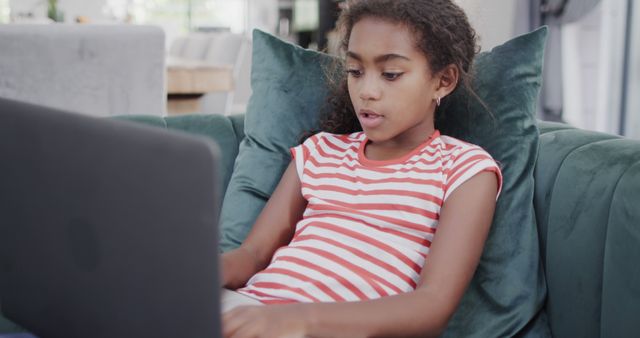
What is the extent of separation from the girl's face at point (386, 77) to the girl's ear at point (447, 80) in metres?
0.04

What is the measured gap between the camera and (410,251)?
1169 millimetres

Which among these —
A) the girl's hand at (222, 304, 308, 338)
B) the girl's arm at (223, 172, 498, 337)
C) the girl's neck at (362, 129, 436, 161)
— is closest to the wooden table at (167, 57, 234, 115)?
the girl's neck at (362, 129, 436, 161)

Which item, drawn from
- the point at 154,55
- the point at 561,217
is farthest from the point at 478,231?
the point at 154,55

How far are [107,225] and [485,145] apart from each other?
0.86m

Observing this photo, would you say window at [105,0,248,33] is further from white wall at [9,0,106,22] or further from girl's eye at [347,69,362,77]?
girl's eye at [347,69,362,77]

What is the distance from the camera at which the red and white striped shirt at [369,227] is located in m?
1.13

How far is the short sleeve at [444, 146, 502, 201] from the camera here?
3.73ft

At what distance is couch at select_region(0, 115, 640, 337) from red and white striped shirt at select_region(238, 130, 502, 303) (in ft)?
0.46

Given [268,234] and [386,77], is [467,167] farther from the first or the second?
[268,234]

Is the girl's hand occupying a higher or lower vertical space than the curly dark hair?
lower

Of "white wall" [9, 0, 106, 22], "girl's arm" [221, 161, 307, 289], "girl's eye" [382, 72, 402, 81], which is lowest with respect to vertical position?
"girl's arm" [221, 161, 307, 289]

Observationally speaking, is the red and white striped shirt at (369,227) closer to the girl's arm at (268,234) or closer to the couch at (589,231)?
the girl's arm at (268,234)

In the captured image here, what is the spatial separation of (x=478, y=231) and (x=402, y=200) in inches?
5.9

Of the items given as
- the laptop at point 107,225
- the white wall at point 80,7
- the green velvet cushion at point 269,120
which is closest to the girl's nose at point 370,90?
the green velvet cushion at point 269,120
